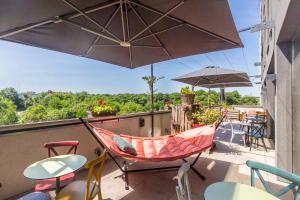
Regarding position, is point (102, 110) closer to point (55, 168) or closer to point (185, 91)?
point (55, 168)

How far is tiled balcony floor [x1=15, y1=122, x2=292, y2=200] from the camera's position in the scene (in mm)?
2424

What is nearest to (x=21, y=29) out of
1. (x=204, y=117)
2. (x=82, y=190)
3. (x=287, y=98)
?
(x=82, y=190)

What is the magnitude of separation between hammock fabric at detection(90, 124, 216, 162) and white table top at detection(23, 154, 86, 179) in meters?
0.61

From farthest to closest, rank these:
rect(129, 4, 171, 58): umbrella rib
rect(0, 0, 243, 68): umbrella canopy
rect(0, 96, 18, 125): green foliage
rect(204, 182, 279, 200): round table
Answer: rect(0, 96, 18, 125): green foliage
rect(129, 4, 171, 58): umbrella rib
rect(0, 0, 243, 68): umbrella canopy
rect(204, 182, 279, 200): round table

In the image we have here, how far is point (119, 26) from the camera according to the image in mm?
2510

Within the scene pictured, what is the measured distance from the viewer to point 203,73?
234 inches

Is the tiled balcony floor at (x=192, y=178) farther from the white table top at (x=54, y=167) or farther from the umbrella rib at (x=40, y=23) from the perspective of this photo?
the umbrella rib at (x=40, y=23)

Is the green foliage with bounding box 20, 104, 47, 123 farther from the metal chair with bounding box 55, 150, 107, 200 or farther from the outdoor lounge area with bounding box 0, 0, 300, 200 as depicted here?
the metal chair with bounding box 55, 150, 107, 200

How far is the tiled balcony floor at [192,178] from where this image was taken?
2424 millimetres

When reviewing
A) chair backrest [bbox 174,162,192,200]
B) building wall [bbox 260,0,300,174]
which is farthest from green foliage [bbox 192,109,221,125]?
chair backrest [bbox 174,162,192,200]

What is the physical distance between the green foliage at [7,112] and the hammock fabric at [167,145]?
140 centimetres

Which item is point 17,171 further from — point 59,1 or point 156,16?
point 156,16

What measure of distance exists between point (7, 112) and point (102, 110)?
1.59 m

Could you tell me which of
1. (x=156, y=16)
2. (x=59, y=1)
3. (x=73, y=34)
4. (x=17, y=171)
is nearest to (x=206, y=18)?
(x=156, y=16)
